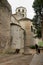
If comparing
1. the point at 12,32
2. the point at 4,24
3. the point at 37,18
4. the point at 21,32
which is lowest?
the point at 21,32

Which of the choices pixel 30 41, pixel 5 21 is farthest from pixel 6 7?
pixel 30 41

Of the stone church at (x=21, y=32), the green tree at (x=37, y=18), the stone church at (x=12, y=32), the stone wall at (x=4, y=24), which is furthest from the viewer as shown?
the stone church at (x=21, y=32)

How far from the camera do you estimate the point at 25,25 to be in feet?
116

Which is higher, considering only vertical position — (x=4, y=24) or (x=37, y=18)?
(x=37, y=18)

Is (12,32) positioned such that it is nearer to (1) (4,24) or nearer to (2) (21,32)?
(2) (21,32)

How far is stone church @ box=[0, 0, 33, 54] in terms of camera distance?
1964 centimetres

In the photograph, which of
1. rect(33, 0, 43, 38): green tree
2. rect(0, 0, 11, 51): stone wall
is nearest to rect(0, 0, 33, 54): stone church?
rect(0, 0, 11, 51): stone wall

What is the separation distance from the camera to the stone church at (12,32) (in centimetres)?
1964

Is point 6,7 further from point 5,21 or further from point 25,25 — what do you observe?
point 25,25

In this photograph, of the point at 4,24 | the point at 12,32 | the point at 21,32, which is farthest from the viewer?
the point at 21,32

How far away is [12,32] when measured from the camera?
88.4ft

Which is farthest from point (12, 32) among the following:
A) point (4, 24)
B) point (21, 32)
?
point (4, 24)

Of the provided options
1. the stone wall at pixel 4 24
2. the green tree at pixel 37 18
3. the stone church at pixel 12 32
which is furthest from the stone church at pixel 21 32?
the green tree at pixel 37 18

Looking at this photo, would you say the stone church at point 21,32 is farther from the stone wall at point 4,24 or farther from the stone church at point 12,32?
the stone wall at point 4,24
